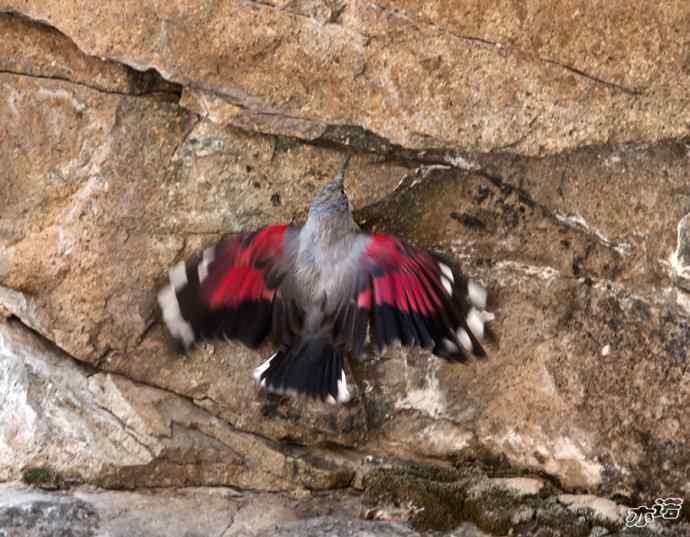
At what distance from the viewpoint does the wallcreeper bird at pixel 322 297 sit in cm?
381

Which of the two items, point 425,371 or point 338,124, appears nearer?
point 338,124

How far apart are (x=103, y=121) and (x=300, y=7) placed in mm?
878

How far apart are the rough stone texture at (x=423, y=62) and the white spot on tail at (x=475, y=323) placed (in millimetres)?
589

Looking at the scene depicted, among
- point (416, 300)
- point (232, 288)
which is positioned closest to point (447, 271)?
point (416, 300)

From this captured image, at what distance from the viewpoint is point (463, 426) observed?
166 inches

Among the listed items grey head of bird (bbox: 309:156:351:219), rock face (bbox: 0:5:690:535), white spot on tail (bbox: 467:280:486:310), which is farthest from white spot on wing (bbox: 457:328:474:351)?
grey head of bird (bbox: 309:156:351:219)

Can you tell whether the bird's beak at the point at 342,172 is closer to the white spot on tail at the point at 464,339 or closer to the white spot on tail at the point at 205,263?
the white spot on tail at the point at 205,263

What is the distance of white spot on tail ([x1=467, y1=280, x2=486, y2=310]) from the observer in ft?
12.7

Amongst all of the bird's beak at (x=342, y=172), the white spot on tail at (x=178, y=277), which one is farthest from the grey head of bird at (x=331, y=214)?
the white spot on tail at (x=178, y=277)

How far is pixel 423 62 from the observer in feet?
12.3

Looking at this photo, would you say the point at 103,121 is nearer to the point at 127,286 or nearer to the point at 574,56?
the point at 127,286

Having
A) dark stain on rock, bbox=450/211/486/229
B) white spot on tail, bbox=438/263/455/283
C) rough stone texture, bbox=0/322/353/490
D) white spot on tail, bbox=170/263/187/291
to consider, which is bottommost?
rough stone texture, bbox=0/322/353/490

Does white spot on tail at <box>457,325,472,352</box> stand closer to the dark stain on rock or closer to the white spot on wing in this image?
the white spot on wing

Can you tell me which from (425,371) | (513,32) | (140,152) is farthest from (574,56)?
(140,152)
